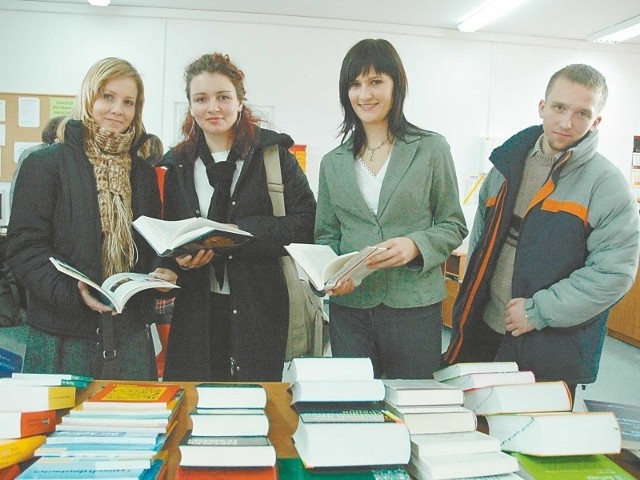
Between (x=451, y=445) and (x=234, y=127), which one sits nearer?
(x=451, y=445)

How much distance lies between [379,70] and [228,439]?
109 centimetres

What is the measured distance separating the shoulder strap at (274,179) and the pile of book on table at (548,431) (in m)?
0.93

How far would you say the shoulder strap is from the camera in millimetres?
1710

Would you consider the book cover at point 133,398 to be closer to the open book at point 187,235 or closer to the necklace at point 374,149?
A: the open book at point 187,235

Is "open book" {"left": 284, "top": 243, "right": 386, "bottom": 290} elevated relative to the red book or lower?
elevated

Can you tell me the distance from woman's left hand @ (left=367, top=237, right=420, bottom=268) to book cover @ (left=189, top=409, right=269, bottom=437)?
1.93ft

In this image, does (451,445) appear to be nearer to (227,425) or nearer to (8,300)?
(227,425)

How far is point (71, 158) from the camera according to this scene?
150 cm

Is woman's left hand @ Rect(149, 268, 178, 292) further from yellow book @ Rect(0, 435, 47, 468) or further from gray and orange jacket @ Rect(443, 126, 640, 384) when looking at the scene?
gray and orange jacket @ Rect(443, 126, 640, 384)

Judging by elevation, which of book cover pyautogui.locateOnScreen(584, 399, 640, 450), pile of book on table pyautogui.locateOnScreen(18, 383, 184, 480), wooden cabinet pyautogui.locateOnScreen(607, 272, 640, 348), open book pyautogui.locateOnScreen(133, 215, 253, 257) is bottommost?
wooden cabinet pyautogui.locateOnScreen(607, 272, 640, 348)

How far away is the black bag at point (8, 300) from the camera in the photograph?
8.11ft

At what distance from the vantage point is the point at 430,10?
488 cm

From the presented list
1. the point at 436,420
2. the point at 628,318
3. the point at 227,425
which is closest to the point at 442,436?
the point at 436,420

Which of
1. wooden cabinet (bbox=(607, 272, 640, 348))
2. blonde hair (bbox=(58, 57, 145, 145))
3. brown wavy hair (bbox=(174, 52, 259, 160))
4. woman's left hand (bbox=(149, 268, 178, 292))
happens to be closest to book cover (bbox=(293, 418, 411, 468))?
woman's left hand (bbox=(149, 268, 178, 292))
